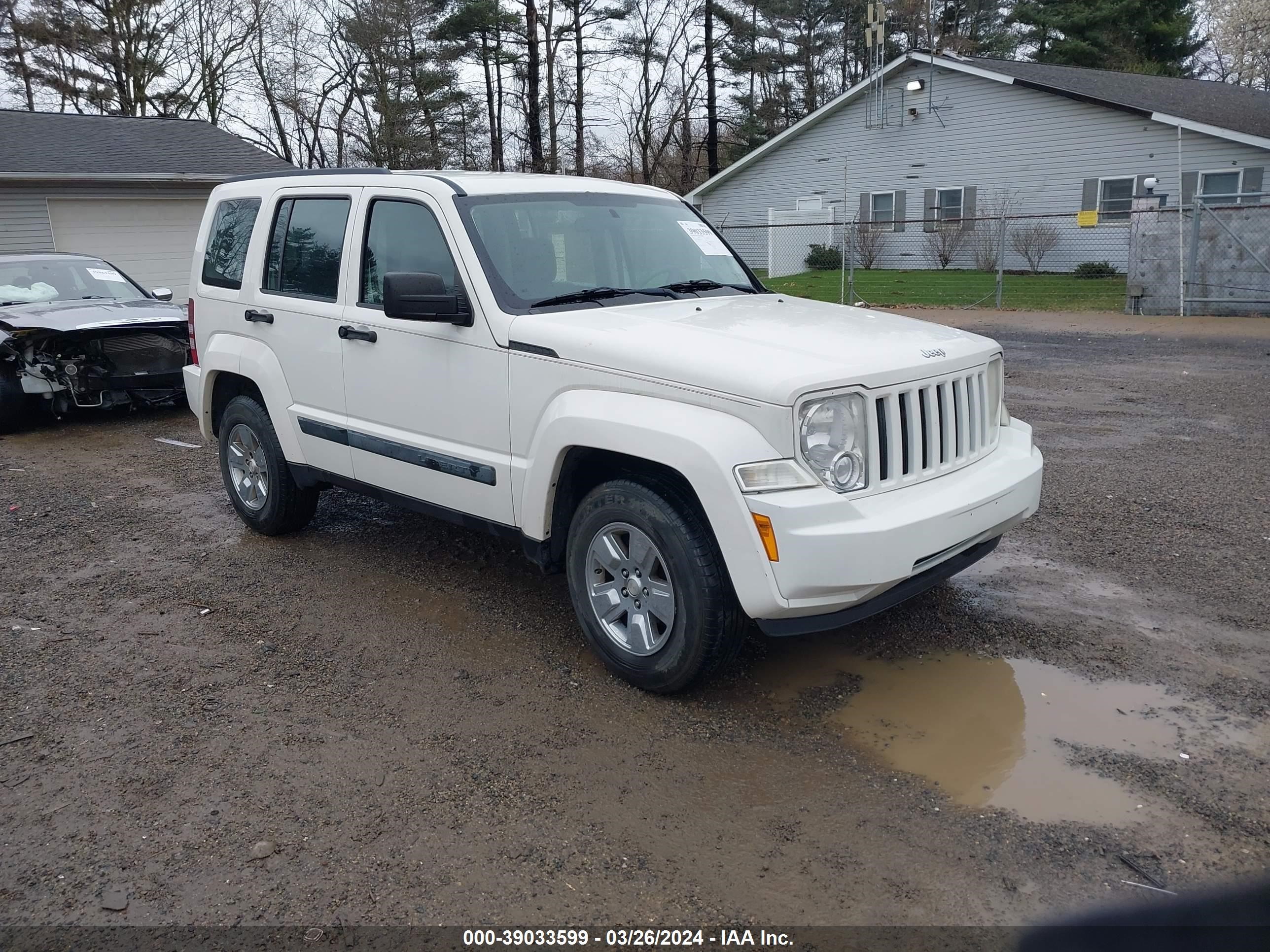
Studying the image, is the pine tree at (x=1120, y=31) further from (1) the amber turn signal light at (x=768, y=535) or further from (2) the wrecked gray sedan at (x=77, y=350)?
(1) the amber turn signal light at (x=768, y=535)

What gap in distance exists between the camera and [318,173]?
18.1 ft

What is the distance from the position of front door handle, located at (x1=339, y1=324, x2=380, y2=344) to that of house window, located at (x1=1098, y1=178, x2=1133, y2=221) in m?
22.6

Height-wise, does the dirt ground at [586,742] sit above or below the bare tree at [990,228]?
below

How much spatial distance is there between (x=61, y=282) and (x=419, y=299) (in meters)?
8.15

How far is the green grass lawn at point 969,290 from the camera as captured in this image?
758 inches

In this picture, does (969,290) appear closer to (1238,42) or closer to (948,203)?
(948,203)

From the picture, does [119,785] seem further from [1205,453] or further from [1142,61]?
[1142,61]

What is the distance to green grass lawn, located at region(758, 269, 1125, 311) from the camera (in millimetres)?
19250

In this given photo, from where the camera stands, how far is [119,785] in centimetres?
347

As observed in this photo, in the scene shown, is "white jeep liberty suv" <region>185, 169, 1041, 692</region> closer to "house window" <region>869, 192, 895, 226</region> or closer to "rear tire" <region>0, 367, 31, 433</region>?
"rear tire" <region>0, 367, 31, 433</region>

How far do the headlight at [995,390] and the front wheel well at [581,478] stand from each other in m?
1.57

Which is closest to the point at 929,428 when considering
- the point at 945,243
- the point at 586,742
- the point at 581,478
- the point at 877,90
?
the point at 581,478

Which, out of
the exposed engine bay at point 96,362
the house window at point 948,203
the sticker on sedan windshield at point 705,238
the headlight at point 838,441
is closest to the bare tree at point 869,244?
the house window at point 948,203

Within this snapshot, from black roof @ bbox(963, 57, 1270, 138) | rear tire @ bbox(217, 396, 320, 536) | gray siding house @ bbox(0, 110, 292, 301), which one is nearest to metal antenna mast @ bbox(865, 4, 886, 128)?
black roof @ bbox(963, 57, 1270, 138)
